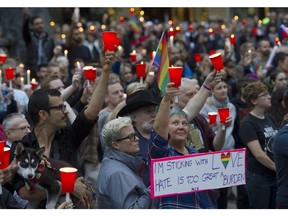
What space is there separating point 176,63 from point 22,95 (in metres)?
3.05

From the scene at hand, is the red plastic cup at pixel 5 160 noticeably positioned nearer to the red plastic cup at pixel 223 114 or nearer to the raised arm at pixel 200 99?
the raised arm at pixel 200 99

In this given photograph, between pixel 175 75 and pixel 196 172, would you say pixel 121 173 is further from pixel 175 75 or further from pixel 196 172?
pixel 175 75

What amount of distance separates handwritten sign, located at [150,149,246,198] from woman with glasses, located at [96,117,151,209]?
0.48ft

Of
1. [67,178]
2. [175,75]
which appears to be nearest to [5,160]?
[67,178]

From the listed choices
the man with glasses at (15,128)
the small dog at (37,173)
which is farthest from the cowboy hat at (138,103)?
the small dog at (37,173)

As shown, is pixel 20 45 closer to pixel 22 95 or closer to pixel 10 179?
pixel 22 95

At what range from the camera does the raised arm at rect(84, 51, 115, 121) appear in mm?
6473

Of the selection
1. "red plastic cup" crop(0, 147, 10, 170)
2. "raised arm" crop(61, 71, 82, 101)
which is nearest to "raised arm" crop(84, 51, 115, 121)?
"red plastic cup" crop(0, 147, 10, 170)

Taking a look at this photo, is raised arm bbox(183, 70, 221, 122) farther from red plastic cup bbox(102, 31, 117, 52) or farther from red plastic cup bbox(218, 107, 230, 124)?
red plastic cup bbox(102, 31, 117, 52)

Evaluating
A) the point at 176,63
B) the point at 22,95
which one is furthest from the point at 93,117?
the point at 176,63

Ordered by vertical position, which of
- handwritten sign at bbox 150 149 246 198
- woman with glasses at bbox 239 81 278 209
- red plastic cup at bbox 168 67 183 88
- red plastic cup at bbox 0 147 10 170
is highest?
red plastic cup at bbox 168 67 183 88

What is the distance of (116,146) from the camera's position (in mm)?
6012

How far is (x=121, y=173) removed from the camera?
225 inches

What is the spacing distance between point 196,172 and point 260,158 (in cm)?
230
